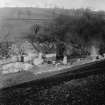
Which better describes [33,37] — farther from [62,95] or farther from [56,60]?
[62,95]

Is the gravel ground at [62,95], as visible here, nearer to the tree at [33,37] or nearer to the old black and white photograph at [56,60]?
the old black and white photograph at [56,60]

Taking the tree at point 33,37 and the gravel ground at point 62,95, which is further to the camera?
the tree at point 33,37

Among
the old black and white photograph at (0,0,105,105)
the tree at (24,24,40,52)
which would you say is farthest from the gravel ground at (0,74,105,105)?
the tree at (24,24,40,52)

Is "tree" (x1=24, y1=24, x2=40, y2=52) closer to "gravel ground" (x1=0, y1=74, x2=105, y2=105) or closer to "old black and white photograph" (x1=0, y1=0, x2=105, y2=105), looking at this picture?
"old black and white photograph" (x1=0, y1=0, x2=105, y2=105)

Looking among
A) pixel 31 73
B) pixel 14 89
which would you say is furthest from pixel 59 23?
pixel 14 89

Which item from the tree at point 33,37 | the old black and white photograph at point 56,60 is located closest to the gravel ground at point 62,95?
the old black and white photograph at point 56,60

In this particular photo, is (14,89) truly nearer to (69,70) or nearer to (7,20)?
(69,70)

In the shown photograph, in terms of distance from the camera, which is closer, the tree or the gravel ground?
the gravel ground
